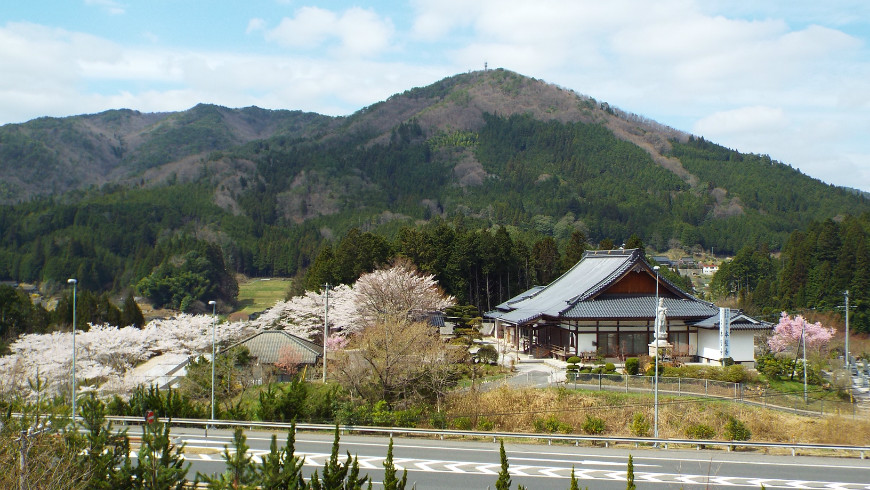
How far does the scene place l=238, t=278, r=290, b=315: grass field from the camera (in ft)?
262

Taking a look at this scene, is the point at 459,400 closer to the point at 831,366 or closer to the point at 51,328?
the point at 831,366

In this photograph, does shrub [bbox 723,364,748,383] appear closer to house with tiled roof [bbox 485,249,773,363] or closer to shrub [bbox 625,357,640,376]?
shrub [bbox 625,357,640,376]

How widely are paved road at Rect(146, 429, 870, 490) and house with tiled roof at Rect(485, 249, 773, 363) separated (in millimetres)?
14592

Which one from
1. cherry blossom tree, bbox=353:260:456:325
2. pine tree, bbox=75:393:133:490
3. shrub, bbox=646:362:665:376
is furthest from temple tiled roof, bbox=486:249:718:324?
pine tree, bbox=75:393:133:490

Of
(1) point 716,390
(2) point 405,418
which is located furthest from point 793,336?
(2) point 405,418

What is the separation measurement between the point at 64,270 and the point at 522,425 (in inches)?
3449

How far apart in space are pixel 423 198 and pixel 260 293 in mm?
65719

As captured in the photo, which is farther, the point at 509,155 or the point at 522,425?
the point at 509,155

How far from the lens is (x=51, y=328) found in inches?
1822

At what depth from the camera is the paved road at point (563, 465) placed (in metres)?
15.0

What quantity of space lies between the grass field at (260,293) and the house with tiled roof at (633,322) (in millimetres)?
44099

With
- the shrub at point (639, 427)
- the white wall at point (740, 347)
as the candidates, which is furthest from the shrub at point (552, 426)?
the white wall at point (740, 347)

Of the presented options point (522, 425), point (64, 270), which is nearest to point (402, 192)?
point (64, 270)

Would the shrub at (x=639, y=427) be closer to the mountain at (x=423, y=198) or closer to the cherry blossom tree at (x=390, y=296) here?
the cherry blossom tree at (x=390, y=296)
